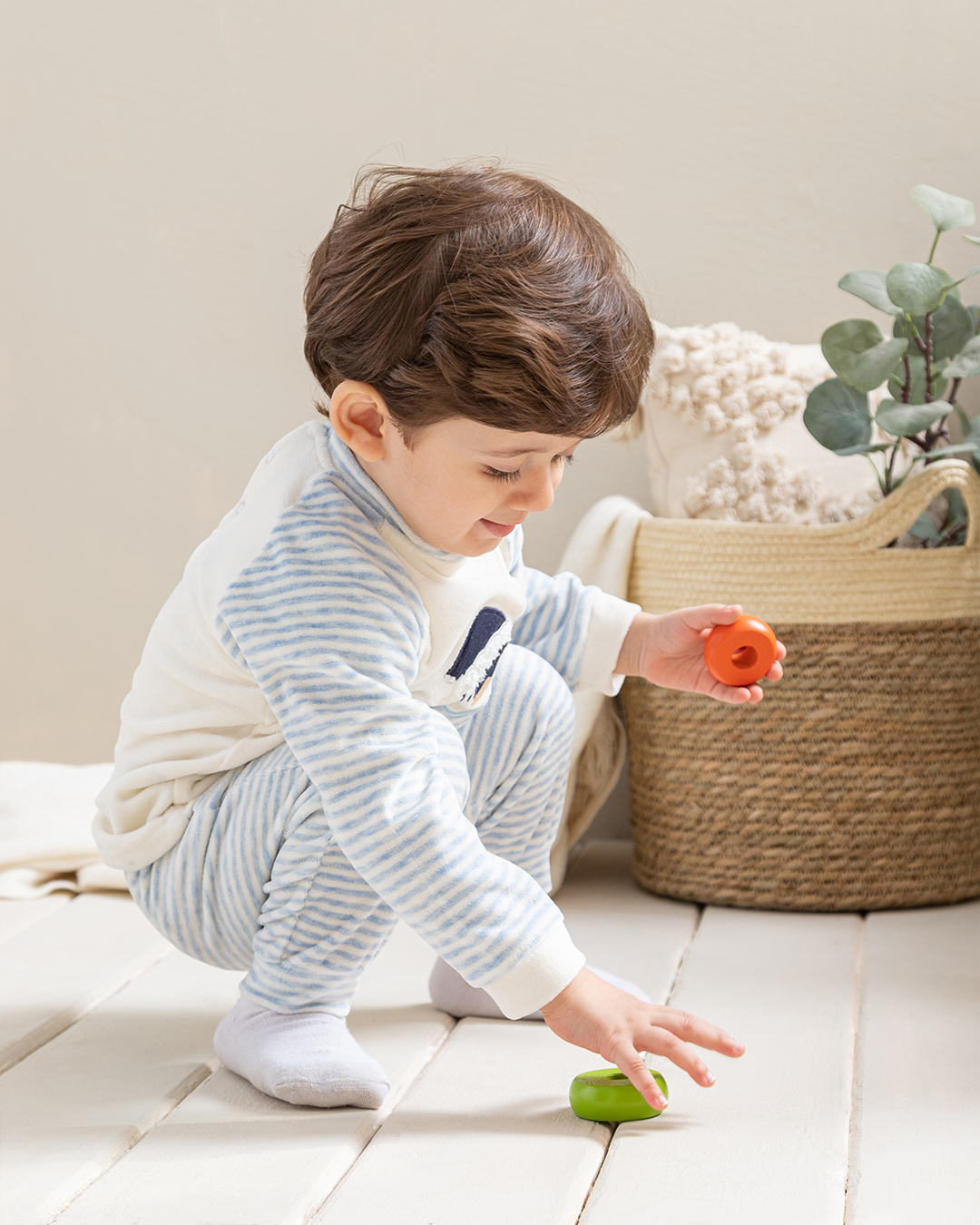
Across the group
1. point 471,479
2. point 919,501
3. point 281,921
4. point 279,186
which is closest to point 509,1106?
point 281,921

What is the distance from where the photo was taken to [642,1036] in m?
0.72

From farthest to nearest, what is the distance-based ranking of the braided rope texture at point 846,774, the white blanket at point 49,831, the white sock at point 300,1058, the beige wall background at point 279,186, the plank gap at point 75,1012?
the beige wall background at point 279,186 < the white blanket at point 49,831 < the braided rope texture at point 846,774 < the plank gap at point 75,1012 < the white sock at point 300,1058

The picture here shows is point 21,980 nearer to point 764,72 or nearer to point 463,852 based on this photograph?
point 463,852

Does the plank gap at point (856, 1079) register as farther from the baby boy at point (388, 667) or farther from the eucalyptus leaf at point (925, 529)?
the eucalyptus leaf at point (925, 529)

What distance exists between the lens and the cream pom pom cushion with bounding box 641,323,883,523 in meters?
1.25

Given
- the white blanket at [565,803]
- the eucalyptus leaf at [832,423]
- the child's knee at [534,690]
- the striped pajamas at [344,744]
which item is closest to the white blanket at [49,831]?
the white blanket at [565,803]

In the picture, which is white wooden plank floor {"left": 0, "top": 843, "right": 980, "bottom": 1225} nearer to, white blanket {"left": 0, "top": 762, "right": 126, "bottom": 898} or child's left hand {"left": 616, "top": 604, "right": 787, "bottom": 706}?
white blanket {"left": 0, "top": 762, "right": 126, "bottom": 898}

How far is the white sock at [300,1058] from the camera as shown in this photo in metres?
0.81

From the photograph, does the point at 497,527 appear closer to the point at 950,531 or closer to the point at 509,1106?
the point at 509,1106

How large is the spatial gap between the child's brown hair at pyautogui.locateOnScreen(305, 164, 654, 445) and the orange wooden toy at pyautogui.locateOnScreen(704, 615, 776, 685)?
0.21 metres

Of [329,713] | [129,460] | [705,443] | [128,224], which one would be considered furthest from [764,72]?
[329,713]

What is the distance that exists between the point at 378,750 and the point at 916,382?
706 mm

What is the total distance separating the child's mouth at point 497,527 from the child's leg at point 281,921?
0.21m

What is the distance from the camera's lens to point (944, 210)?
1.14m
